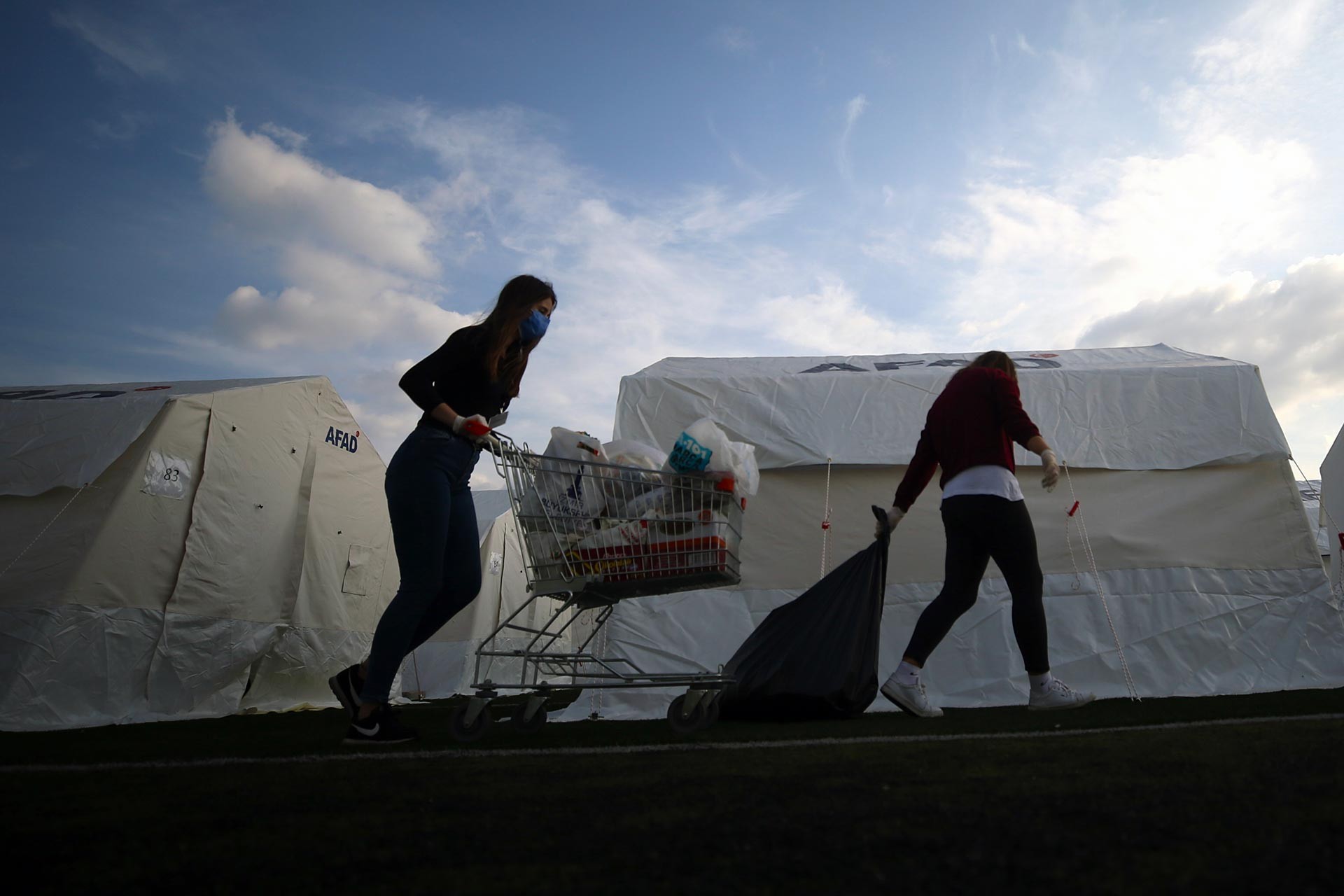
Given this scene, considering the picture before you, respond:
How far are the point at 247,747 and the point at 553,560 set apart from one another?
3.71 feet

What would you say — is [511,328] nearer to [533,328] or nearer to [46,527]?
[533,328]

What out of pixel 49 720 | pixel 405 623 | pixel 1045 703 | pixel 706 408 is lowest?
pixel 49 720

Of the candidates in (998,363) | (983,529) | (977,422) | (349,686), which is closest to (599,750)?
(349,686)

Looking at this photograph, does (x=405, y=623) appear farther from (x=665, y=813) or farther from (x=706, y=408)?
(x=706, y=408)

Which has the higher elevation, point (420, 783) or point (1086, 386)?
point (1086, 386)

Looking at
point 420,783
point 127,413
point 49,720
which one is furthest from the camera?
point 127,413

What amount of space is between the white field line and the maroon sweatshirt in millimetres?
1220

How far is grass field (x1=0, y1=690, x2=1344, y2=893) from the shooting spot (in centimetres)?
103

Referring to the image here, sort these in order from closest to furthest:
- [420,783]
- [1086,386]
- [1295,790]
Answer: [1295,790] → [420,783] → [1086,386]

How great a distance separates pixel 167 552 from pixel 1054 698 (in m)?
4.79

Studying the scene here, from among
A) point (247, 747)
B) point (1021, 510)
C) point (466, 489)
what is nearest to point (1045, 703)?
point (1021, 510)

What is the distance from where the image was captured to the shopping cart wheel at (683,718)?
10.3 ft

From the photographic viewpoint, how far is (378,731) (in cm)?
279

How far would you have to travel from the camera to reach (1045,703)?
3.47 meters
